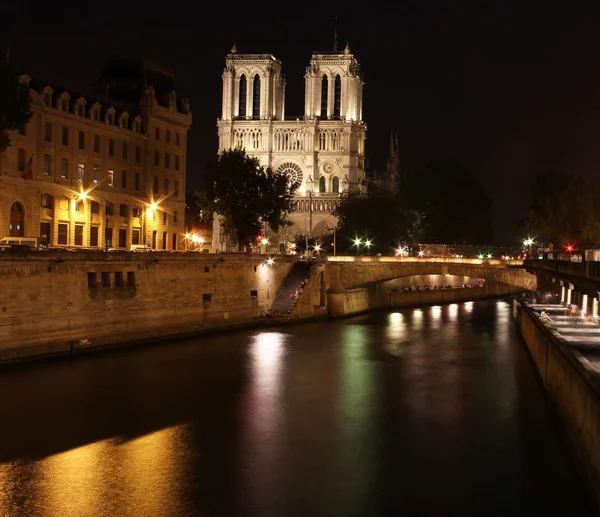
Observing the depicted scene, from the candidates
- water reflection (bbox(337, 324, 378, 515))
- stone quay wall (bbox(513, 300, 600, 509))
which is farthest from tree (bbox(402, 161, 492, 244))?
stone quay wall (bbox(513, 300, 600, 509))

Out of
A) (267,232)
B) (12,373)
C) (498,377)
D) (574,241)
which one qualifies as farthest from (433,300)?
(12,373)

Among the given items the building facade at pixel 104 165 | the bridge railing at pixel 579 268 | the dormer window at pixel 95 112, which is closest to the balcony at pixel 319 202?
the building facade at pixel 104 165

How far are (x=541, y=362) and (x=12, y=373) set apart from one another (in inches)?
832

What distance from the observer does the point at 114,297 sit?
3997cm

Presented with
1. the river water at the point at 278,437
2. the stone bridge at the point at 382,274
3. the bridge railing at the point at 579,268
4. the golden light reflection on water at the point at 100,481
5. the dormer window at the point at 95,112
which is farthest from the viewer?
the stone bridge at the point at 382,274

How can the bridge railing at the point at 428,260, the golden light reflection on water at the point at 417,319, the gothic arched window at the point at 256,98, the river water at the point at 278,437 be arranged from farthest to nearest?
the gothic arched window at the point at 256,98 → the bridge railing at the point at 428,260 → the golden light reflection on water at the point at 417,319 → the river water at the point at 278,437

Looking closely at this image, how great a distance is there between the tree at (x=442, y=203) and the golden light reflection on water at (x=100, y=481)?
81.6m

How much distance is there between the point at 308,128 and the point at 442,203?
23.4 metres

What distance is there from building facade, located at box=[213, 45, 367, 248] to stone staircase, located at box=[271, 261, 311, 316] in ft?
165

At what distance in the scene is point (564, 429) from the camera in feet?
76.5

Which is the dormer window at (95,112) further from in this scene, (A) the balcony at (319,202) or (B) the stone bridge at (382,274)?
(A) the balcony at (319,202)

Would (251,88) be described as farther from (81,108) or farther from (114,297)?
(114,297)

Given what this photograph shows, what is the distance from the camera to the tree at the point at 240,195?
2467 inches

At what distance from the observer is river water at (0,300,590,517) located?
1894 centimetres
